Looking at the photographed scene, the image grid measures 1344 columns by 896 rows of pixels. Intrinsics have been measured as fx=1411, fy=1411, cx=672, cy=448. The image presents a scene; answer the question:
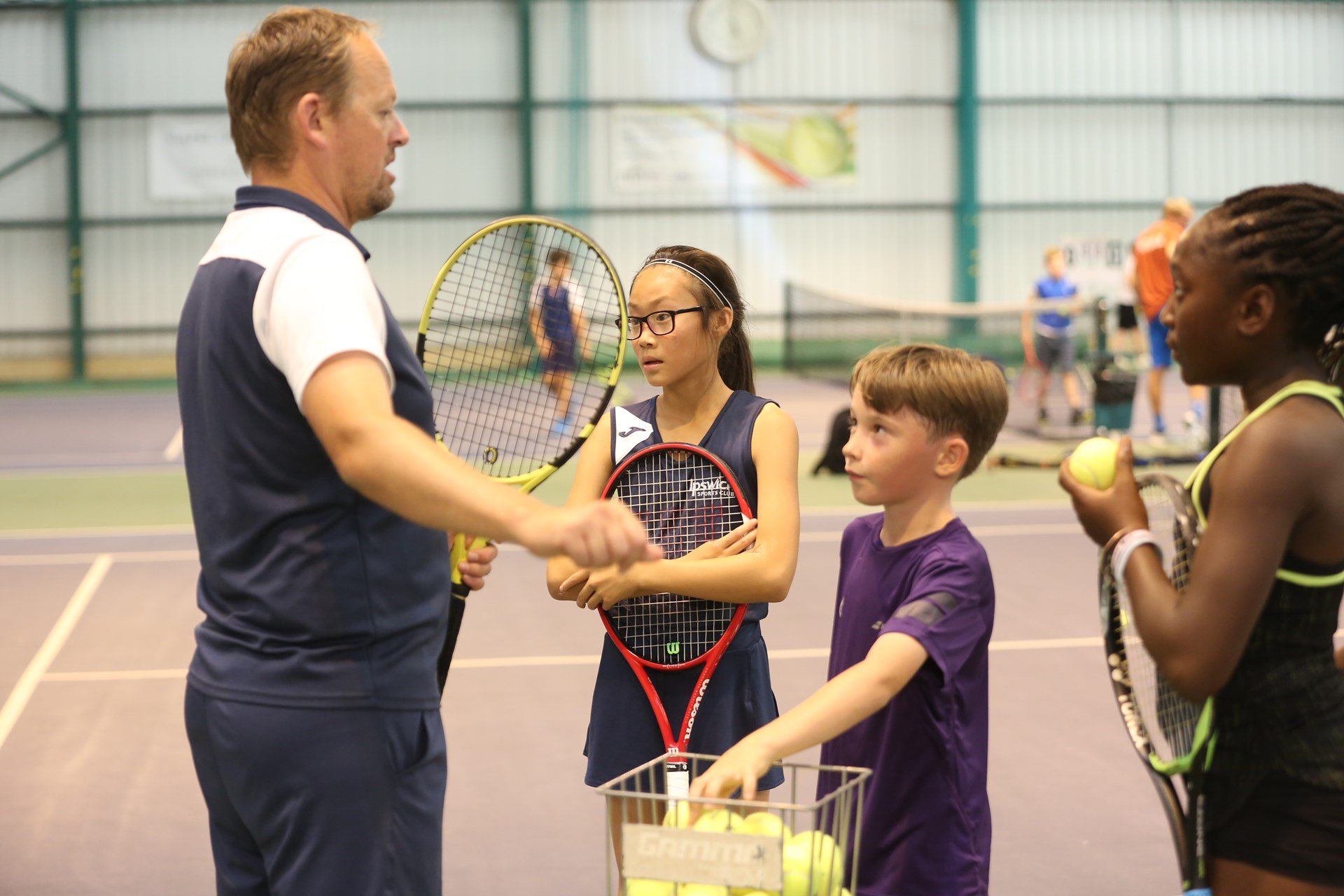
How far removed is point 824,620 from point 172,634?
2.73 metres

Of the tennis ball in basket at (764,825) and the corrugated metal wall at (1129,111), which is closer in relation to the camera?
the tennis ball in basket at (764,825)

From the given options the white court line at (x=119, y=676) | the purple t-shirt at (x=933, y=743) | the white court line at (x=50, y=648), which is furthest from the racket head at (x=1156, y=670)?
the white court line at (x=119, y=676)

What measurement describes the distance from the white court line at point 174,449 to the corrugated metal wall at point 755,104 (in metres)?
6.76

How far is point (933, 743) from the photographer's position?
1978 millimetres

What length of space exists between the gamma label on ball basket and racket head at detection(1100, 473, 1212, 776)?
54cm

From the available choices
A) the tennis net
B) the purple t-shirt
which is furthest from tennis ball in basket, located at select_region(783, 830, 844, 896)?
the tennis net

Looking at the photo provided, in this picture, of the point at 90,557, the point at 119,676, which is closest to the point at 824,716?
the point at 119,676

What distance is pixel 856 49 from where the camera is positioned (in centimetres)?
1994

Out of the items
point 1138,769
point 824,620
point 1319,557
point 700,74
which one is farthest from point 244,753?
point 700,74

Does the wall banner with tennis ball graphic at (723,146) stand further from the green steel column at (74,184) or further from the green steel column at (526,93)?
the green steel column at (74,184)

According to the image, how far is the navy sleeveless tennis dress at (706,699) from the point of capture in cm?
250

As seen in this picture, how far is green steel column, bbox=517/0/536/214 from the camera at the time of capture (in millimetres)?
19234

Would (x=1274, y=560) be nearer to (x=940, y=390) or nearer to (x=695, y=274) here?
(x=940, y=390)

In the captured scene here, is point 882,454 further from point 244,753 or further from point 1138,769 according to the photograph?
point 1138,769
